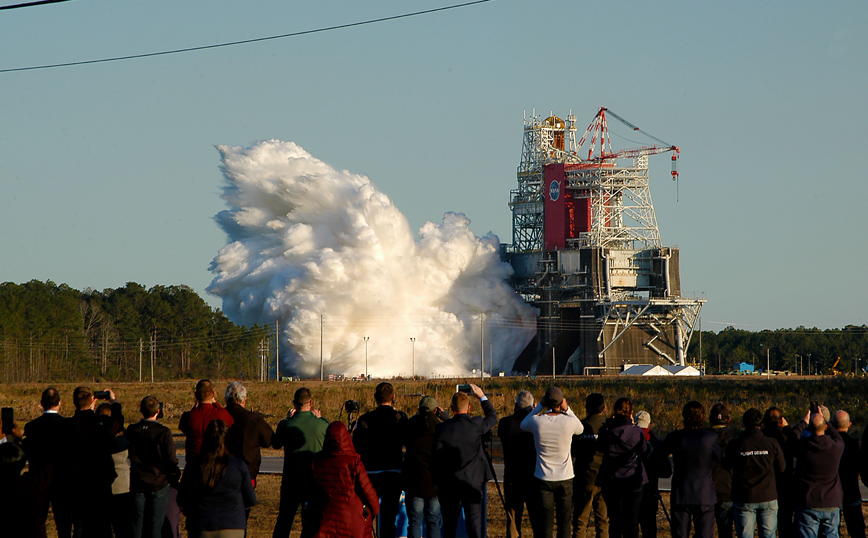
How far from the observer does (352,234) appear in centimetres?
8262

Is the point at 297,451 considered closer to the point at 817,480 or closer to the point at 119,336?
the point at 817,480

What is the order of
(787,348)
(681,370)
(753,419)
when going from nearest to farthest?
(753,419) → (681,370) → (787,348)

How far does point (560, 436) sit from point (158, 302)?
364 feet

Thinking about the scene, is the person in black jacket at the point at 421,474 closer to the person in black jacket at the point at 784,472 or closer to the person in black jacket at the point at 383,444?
the person in black jacket at the point at 383,444

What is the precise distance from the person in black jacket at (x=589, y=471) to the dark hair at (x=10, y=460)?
6.12 metres

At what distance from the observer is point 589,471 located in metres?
12.6

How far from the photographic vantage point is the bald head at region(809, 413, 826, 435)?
1145cm

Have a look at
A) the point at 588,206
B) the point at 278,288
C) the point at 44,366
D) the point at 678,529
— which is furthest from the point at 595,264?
the point at 678,529

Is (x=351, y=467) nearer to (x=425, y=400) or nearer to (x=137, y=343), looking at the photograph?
(x=425, y=400)

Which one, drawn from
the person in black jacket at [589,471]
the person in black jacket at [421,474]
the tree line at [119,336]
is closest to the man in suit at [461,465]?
the person in black jacket at [421,474]

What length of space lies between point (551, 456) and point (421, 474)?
148cm

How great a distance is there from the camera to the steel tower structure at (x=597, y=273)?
84.4 metres

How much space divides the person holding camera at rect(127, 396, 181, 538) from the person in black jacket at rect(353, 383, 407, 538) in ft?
6.80

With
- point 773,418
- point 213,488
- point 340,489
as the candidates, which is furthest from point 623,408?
point 213,488
